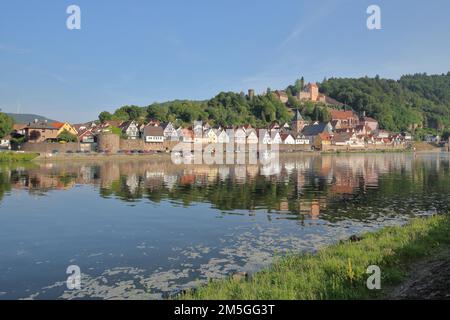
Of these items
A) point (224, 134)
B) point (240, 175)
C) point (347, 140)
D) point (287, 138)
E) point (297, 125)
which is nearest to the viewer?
point (240, 175)

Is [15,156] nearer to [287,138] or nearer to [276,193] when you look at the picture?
[276,193]

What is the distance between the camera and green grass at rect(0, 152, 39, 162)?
79125mm

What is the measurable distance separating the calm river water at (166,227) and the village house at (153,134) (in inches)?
3108

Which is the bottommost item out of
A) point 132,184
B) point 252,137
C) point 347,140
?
point 132,184

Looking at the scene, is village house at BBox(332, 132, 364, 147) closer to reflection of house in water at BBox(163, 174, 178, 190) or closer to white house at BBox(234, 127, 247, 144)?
white house at BBox(234, 127, 247, 144)

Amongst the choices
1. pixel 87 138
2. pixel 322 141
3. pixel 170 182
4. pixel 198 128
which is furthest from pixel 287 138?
pixel 170 182

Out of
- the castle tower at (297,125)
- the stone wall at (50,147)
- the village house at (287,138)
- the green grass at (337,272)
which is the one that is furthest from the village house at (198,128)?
the green grass at (337,272)

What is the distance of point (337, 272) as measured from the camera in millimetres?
12148

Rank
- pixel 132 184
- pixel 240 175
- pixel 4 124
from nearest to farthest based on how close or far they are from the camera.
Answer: pixel 132 184 < pixel 240 175 < pixel 4 124

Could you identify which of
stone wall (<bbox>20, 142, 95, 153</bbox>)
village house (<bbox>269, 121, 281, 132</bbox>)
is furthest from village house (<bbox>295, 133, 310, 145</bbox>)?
stone wall (<bbox>20, 142, 95, 153</bbox>)

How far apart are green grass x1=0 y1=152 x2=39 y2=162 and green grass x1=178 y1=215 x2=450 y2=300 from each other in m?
77.2

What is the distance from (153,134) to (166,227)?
3995 inches

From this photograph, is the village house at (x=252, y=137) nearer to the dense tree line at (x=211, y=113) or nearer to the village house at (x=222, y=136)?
the village house at (x=222, y=136)
